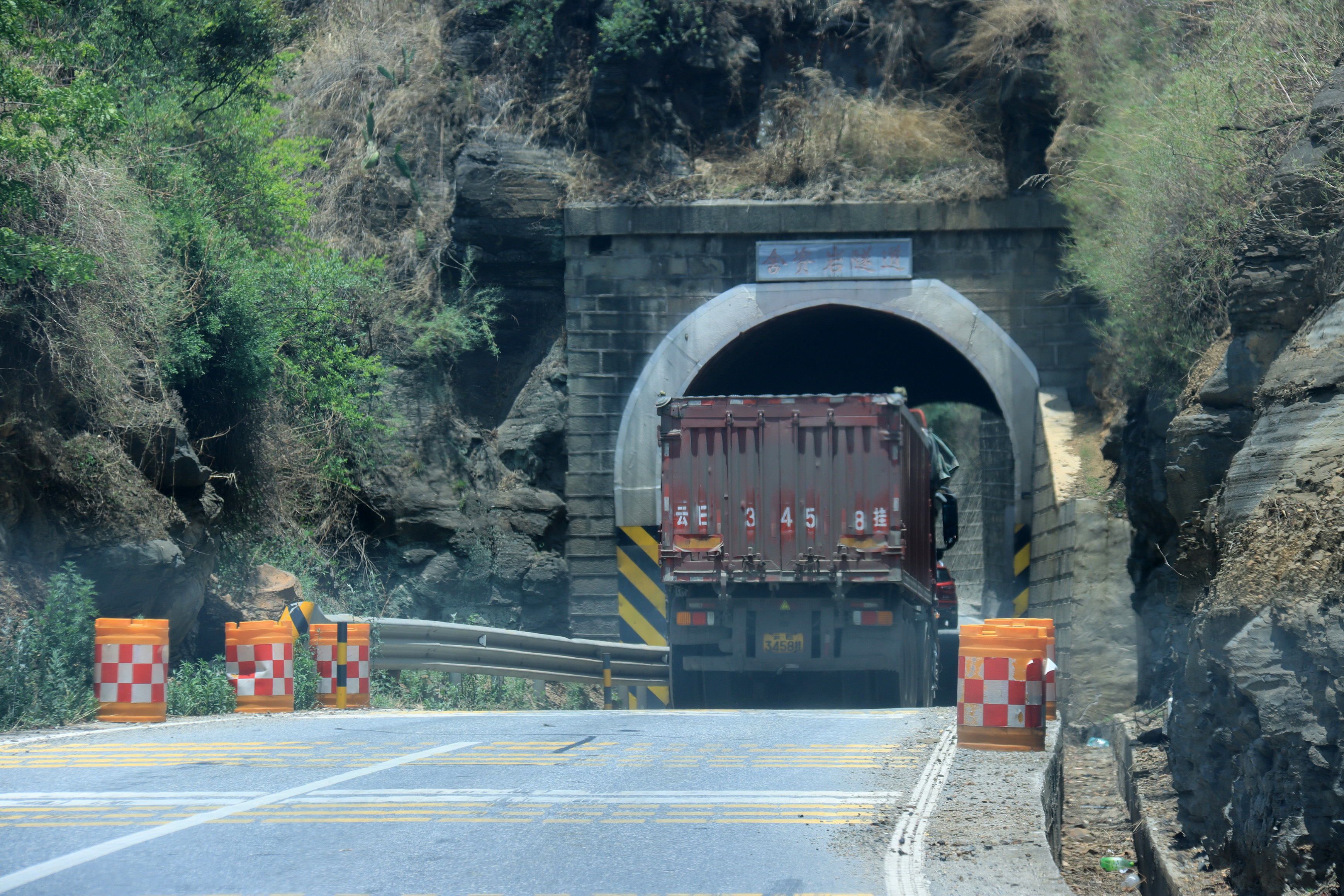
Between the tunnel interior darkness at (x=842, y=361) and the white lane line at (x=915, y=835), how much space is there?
12.1 metres

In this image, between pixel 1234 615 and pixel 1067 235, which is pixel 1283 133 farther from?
pixel 1067 235

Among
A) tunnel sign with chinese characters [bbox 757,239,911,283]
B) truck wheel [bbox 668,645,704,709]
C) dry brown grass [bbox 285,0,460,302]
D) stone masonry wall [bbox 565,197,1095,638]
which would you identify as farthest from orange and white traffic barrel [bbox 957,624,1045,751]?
dry brown grass [bbox 285,0,460,302]

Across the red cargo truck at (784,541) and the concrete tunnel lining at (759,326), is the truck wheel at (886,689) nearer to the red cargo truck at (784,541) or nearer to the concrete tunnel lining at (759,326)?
the red cargo truck at (784,541)

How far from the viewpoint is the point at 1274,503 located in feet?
16.9

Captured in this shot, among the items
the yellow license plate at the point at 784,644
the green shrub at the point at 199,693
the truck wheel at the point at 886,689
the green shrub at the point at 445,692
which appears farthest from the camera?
the truck wheel at the point at 886,689

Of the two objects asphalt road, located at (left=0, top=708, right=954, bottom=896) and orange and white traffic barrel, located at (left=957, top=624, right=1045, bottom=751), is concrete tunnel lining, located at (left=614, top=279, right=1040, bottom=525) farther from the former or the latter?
orange and white traffic barrel, located at (left=957, top=624, right=1045, bottom=751)

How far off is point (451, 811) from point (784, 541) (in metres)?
7.74

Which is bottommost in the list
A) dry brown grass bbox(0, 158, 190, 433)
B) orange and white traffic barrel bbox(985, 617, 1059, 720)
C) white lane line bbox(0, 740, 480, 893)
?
white lane line bbox(0, 740, 480, 893)

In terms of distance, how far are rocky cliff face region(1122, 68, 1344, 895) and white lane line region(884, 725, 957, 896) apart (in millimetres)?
1174

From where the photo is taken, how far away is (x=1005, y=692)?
24.5ft

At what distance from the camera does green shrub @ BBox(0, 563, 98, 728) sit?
8727 mm

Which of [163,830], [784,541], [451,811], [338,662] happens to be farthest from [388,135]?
[163,830]

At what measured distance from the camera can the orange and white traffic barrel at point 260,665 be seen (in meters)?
10.3

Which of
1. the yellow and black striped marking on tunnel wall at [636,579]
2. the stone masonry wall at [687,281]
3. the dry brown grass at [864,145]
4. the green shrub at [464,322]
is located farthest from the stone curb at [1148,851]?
the green shrub at [464,322]
